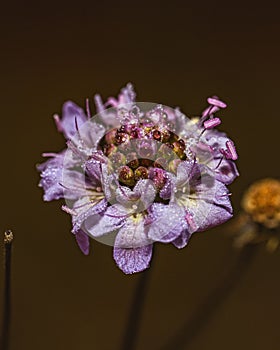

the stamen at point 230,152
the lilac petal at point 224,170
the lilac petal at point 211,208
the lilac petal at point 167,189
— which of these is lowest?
A: the lilac petal at point 211,208

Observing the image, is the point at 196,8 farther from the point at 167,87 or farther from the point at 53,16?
the point at 53,16

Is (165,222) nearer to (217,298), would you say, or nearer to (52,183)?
(52,183)
